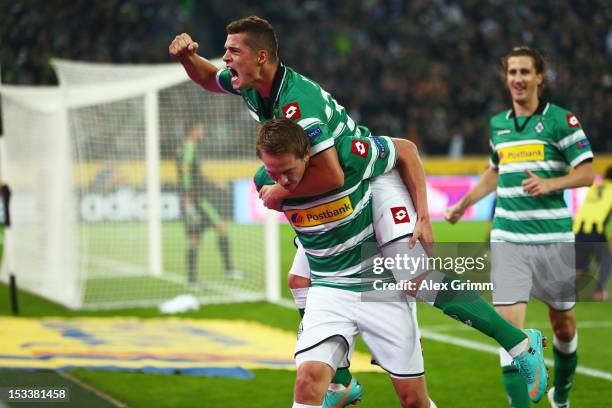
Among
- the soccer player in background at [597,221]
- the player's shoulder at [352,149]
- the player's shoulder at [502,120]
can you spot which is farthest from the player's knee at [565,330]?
the soccer player in background at [597,221]

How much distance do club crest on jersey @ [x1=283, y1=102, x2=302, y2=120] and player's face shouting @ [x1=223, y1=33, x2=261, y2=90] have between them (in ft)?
0.68

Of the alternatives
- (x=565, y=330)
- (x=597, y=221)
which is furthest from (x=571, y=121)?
(x=597, y=221)

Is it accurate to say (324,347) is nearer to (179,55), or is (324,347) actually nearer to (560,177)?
(179,55)

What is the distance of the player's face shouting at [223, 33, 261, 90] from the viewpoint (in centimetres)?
406

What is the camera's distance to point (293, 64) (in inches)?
1021

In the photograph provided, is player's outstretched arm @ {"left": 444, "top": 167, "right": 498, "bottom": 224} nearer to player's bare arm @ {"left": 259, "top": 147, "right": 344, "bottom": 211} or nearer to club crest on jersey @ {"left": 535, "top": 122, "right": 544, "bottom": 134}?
club crest on jersey @ {"left": 535, "top": 122, "right": 544, "bottom": 134}

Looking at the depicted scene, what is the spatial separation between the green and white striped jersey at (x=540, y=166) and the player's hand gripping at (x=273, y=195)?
6.51ft

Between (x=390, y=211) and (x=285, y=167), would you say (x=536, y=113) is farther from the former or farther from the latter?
(x=285, y=167)

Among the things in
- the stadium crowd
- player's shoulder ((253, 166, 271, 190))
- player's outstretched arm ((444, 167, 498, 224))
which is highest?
the stadium crowd

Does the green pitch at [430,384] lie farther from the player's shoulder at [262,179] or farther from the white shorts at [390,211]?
the player's shoulder at [262,179]

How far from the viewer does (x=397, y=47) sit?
1073 inches

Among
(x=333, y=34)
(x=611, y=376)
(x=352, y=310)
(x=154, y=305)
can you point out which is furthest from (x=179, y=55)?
(x=333, y=34)

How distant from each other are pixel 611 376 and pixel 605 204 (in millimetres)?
3754

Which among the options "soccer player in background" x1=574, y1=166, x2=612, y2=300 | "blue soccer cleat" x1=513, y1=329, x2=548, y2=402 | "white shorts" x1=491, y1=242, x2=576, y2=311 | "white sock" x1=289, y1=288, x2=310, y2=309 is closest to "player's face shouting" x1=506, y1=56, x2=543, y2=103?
"white shorts" x1=491, y1=242, x2=576, y2=311
